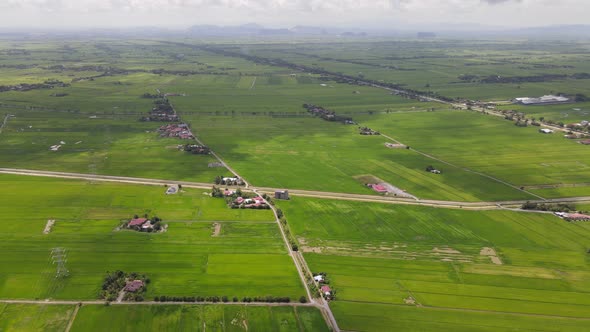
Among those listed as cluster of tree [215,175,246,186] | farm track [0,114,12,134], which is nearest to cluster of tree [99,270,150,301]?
cluster of tree [215,175,246,186]

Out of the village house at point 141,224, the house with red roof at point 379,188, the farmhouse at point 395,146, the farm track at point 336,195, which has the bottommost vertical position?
the village house at point 141,224

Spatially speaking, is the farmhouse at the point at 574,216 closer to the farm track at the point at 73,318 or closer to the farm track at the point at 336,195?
the farm track at the point at 336,195

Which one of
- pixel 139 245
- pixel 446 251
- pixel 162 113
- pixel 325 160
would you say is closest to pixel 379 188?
pixel 325 160

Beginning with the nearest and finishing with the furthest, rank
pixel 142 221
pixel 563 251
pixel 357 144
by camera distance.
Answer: pixel 563 251
pixel 142 221
pixel 357 144

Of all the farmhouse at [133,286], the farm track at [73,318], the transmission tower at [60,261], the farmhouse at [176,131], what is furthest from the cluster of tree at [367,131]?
the farm track at [73,318]

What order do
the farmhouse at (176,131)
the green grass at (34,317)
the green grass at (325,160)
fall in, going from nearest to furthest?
the green grass at (34,317), the green grass at (325,160), the farmhouse at (176,131)

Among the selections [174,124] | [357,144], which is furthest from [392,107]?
[174,124]

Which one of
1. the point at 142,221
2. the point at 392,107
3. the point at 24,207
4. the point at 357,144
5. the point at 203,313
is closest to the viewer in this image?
the point at 203,313

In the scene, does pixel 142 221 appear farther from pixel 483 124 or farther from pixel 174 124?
pixel 483 124
